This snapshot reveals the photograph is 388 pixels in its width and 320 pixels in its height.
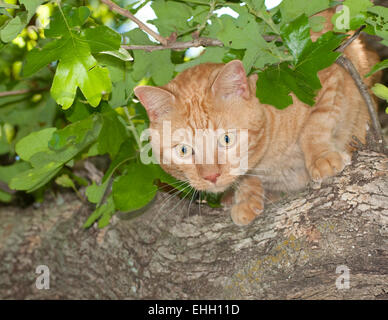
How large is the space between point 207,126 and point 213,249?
580 millimetres

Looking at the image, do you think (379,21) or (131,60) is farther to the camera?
(131,60)

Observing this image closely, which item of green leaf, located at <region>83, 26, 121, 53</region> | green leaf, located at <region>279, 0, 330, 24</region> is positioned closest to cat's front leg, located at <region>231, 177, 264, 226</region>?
green leaf, located at <region>279, 0, 330, 24</region>

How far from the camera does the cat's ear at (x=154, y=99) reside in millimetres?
1916

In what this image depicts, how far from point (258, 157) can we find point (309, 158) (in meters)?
0.23

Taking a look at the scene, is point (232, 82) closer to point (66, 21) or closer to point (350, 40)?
point (350, 40)

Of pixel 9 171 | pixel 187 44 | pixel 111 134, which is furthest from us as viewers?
pixel 9 171

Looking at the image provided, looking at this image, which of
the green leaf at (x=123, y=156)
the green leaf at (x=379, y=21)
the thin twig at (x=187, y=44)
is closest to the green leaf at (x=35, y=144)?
the green leaf at (x=123, y=156)

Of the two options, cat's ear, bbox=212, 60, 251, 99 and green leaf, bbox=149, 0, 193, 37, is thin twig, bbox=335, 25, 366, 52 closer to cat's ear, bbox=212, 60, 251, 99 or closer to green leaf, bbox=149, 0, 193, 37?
cat's ear, bbox=212, 60, 251, 99

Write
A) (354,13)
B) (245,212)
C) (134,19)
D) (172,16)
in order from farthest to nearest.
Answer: (245,212) < (172,16) < (134,19) < (354,13)

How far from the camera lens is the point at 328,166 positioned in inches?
73.2

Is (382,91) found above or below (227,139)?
above

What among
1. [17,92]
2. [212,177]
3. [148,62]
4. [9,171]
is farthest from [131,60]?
[9,171]

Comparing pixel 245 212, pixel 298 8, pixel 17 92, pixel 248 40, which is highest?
pixel 298 8

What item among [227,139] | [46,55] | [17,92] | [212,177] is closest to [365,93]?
[227,139]
